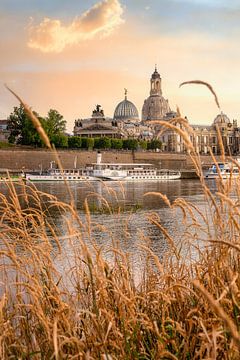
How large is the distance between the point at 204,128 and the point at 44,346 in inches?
3512

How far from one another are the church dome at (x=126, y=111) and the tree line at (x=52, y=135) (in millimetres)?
31390

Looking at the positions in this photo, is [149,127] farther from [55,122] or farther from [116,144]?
[55,122]

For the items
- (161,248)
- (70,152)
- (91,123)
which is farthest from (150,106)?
(161,248)

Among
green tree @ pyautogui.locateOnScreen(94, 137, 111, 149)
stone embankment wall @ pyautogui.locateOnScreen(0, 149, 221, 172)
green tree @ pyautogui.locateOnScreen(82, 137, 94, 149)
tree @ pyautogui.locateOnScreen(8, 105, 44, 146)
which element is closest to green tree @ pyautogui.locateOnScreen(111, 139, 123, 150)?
green tree @ pyautogui.locateOnScreen(94, 137, 111, 149)

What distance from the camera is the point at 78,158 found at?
54.8 meters

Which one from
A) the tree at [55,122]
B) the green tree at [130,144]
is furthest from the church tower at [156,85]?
the tree at [55,122]

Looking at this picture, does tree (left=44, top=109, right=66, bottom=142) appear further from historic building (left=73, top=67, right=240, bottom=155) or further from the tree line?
historic building (left=73, top=67, right=240, bottom=155)

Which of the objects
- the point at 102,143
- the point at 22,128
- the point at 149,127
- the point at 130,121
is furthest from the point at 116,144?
the point at 130,121

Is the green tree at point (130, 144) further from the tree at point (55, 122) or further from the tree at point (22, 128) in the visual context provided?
the tree at point (22, 128)

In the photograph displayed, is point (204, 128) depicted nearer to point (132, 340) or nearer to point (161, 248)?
point (161, 248)

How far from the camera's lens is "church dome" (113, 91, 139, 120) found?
98.0m

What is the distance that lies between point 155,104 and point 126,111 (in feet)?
19.8

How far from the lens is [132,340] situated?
2145mm

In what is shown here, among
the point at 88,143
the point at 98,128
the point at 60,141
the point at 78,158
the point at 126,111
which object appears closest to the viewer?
the point at 78,158
